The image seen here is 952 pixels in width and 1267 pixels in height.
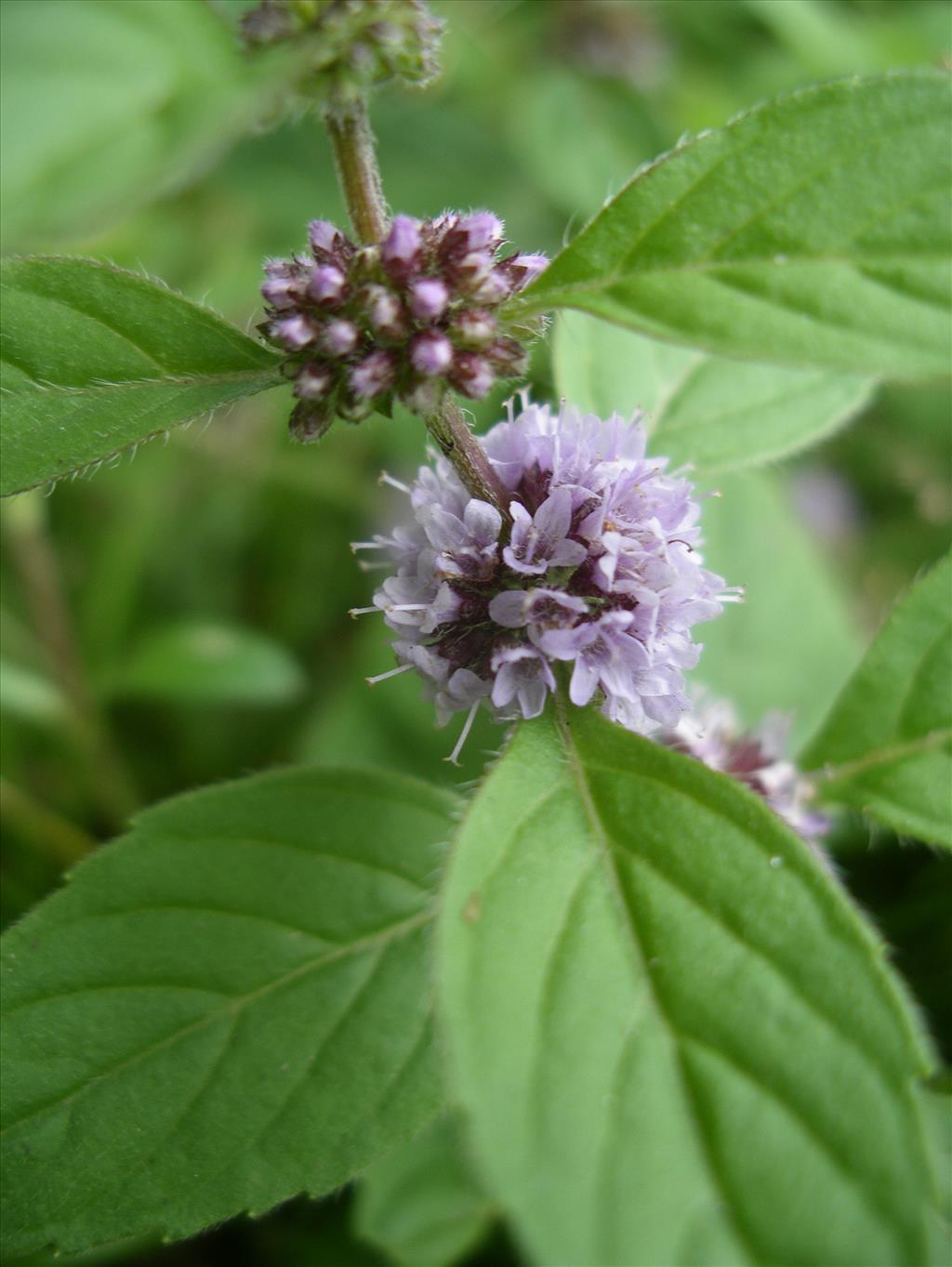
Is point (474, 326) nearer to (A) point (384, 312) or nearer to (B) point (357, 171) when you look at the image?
(A) point (384, 312)

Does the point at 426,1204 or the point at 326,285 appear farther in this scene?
the point at 426,1204

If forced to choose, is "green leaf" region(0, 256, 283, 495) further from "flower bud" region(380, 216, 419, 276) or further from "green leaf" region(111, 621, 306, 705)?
"green leaf" region(111, 621, 306, 705)

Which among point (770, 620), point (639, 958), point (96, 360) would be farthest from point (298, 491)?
point (639, 958)

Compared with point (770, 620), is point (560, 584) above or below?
below

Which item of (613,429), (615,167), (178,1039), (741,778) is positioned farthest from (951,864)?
(615,167)

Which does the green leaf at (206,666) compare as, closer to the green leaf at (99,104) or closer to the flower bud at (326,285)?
the green leaf at (99,104)

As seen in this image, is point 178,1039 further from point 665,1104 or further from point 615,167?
point 615,167
